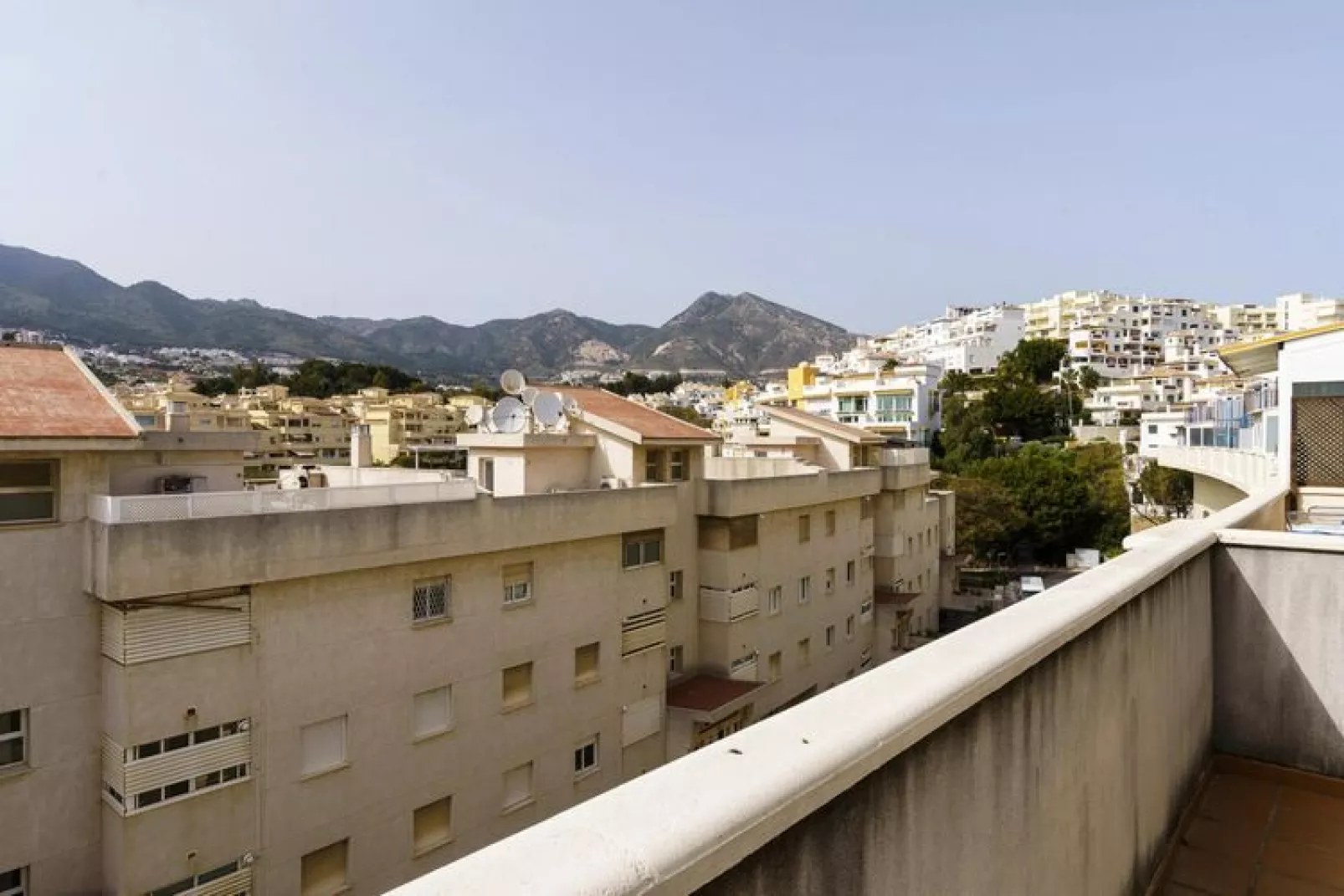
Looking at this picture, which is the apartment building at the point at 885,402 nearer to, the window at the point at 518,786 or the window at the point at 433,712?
the window at the point at 518,786

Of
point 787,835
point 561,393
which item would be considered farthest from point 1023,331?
point 787,835

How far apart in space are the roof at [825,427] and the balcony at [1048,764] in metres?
23.9

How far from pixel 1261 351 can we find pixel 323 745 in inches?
538

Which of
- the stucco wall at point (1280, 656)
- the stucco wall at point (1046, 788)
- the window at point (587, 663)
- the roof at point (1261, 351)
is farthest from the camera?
the window at point (587, 663)

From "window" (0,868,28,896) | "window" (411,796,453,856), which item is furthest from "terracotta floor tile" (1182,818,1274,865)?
"window" (0,868,28,896)

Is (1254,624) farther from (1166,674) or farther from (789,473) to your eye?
(789,473)

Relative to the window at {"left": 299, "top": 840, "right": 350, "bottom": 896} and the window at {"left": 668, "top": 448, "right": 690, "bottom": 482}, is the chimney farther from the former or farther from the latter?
the window at {"left": 299, "top": 840, "right": 350, "bottom": 896}

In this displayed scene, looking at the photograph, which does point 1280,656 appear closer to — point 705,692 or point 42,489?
point 42,489

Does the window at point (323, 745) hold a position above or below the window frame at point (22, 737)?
below

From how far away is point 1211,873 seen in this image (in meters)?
3.64

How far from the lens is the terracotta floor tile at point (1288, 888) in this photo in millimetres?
3398

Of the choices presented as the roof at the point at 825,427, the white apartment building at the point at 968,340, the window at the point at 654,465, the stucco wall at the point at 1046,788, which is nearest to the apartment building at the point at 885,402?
the white apartment building at the point at 968,340

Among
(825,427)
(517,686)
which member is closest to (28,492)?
(517,686)

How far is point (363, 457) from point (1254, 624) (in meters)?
24.1
